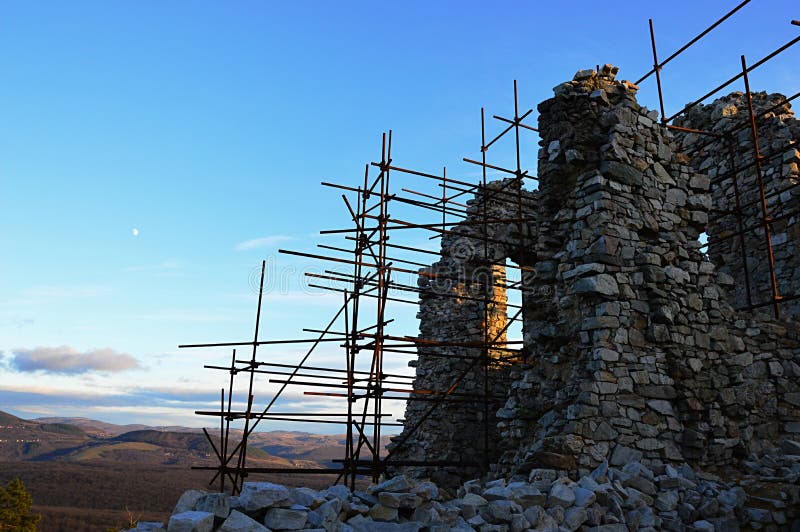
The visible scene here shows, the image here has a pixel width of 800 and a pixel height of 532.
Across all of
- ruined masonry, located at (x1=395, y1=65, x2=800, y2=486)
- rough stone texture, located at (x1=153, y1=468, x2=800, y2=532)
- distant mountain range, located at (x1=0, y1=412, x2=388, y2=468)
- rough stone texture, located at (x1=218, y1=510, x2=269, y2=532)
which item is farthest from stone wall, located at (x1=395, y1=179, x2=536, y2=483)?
distant mountain range, located at (x1=0, y1=412, x2=388, y2=468)

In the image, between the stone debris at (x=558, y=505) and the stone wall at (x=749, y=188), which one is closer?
the stone debris at (x=558, y=505)

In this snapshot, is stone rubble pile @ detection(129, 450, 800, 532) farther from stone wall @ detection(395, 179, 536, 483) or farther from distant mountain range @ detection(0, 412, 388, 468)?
distant mountain range @ detection(0, 412, 388, 468)

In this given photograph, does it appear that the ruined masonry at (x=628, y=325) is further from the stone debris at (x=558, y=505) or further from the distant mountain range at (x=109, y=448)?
the distant mountain range at (x=109, y=448)

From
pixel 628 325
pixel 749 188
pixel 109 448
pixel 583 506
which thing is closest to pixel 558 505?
pixel 583 506

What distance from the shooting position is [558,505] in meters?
5.18

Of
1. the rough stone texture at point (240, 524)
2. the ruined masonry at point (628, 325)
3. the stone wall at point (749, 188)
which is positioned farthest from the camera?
the stone wall at point (749, 188)

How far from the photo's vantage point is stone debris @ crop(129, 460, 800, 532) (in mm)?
3984

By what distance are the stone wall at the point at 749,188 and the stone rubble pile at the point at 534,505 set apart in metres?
4.71

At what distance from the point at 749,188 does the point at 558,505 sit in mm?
8873

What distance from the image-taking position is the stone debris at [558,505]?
3984mm

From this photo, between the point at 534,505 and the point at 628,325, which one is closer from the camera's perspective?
the point at 534,505

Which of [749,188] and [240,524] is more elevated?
[749,188]

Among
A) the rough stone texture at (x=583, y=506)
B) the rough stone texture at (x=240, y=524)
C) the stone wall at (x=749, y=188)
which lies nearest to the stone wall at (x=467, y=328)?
the stone wall at (x=749, y=188)

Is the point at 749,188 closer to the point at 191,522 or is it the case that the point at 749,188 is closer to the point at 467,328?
the point at 467,328
